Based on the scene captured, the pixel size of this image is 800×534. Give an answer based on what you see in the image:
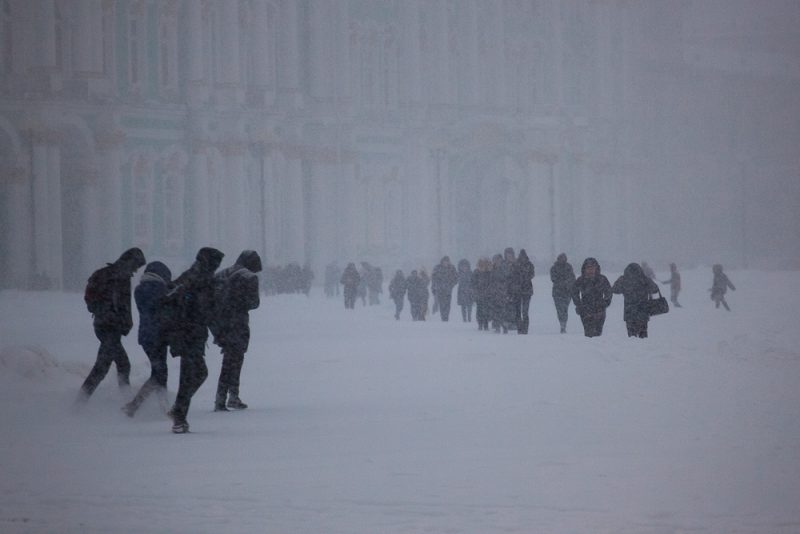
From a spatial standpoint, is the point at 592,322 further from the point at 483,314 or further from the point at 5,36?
the point at 5,36

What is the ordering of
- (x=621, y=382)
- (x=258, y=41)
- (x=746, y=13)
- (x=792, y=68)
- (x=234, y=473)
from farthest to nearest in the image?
(x=746, y=13), (x=792, y=68), (x=258, y=41), (x=621, y=382), (x=234, y=473)

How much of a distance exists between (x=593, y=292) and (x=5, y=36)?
91.3 ft

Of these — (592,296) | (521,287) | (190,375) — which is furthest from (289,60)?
(190,375)

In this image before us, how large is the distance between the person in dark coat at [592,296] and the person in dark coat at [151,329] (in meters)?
8.89

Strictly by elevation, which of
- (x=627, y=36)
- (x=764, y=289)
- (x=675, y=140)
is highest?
(x=627, y=36)

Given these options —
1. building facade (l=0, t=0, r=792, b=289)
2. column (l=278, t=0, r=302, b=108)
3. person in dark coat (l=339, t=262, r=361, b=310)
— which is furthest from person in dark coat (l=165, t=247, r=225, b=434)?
column (l=278, t=0, r=302, b=108)

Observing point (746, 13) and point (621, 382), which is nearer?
point (621, 382)

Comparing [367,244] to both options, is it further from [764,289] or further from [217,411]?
[217,411]

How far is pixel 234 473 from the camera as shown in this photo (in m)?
9.20

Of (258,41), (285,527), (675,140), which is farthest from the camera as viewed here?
(675,140)

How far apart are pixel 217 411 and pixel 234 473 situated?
378cm

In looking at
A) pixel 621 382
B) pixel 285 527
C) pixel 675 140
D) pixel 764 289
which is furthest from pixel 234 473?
pixel 675 140

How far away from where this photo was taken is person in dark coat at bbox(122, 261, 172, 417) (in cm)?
1198

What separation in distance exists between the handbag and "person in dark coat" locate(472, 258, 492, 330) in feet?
15.3
